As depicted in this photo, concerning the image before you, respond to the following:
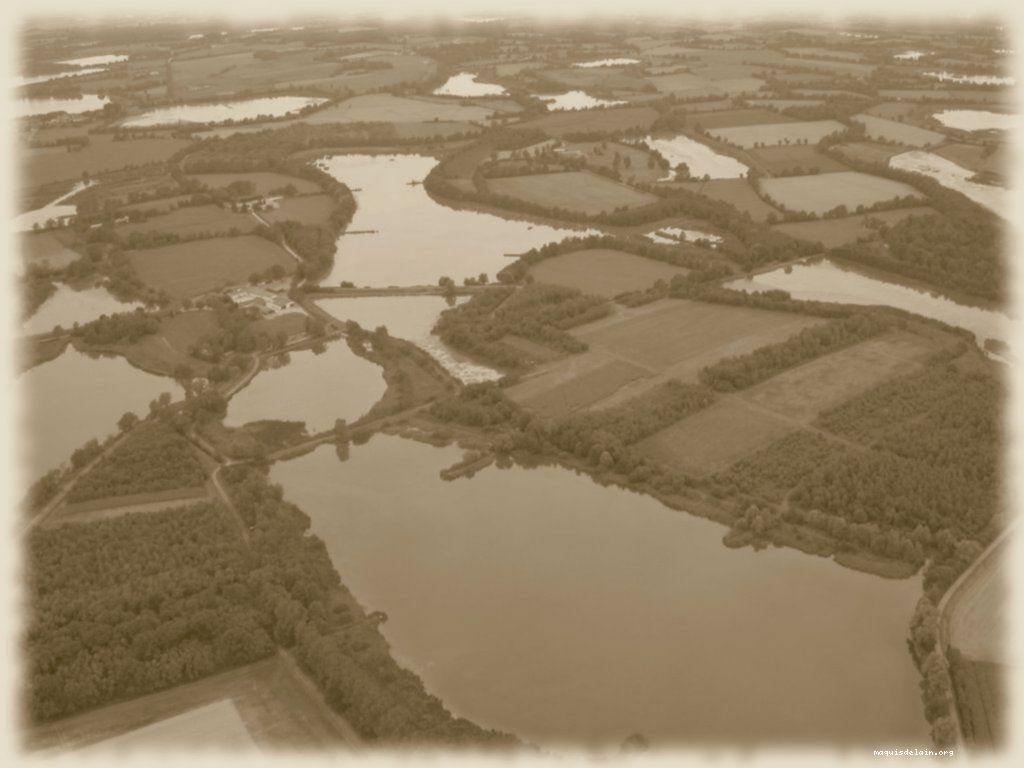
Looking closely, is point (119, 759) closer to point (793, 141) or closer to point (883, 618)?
point (883, 618)

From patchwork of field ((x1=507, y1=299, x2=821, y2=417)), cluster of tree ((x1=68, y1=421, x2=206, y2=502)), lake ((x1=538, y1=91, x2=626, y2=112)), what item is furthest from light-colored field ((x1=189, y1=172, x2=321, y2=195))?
cluster of tree ((x1=68, y1=421, x2=206, y2=502))

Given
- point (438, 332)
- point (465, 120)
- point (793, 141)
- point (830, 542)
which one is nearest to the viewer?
point (830, 542)

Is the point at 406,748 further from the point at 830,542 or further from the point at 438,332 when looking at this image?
the point at 438,332

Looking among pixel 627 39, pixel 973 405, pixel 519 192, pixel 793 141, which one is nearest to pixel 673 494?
pixel 973 405

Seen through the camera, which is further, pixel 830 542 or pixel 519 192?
pixel 519 192

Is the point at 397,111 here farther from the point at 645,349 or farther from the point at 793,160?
the point at 645,349

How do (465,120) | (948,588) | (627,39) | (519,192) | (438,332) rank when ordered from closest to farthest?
(948,588) < (438,332) < (519,192) < (465,120) < (627,39)
